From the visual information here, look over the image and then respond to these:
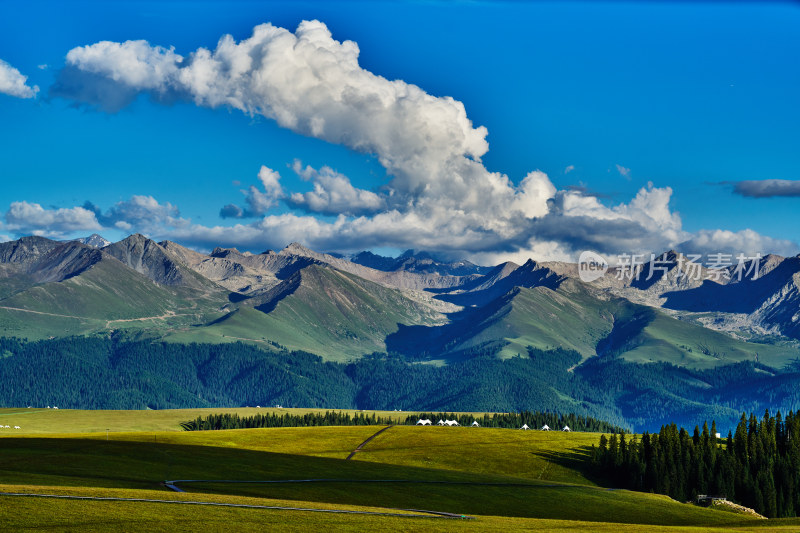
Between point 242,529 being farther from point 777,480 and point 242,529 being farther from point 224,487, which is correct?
point 777,480

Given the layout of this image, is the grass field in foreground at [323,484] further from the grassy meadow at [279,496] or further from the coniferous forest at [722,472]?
the coniferous forest at [722,472]

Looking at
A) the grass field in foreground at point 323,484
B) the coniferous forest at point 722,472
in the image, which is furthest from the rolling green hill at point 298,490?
the coniferous forest at point 722,472

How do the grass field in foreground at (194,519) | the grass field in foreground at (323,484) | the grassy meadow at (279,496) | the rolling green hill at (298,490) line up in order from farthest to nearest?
the grass field in foreground at (323,484) < the rolling green hill at (298,490) < the grassy meadow at (279,496) < the grass field in foreground at (194,519)

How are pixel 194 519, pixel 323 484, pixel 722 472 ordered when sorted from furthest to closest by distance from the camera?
pixel 722 472 → pixel 323 484 → pixel 194 519

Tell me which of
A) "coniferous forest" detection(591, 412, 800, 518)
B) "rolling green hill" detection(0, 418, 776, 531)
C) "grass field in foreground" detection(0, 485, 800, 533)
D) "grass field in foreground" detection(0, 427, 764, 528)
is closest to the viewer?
"grass field in foreground" detection(0, 485, 800, 533)

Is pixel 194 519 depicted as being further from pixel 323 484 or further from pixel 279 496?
pixel 323 484

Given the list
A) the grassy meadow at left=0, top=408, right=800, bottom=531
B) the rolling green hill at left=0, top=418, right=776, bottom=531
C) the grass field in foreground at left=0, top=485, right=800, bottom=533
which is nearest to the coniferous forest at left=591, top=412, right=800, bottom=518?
the grassy meadow at left=0, top=408, right=800, bottom=531

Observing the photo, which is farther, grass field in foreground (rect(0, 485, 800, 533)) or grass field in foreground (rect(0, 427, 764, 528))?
grass field in foreground (rect(0, 427, 764, 528))

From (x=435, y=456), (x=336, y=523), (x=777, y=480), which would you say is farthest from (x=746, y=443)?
(x=336, y=523)

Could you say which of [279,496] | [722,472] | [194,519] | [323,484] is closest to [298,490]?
[279,496]

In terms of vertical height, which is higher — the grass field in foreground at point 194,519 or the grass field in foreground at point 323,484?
the grass field in foreground at point 194,519

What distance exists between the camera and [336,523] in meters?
73.8

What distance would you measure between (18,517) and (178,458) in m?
72.9

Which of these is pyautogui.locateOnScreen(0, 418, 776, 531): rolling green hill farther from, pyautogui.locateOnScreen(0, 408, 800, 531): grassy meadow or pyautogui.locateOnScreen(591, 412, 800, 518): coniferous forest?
pyautogui.locateOnScreen(591, 412, 800, 518): coniferous forest
